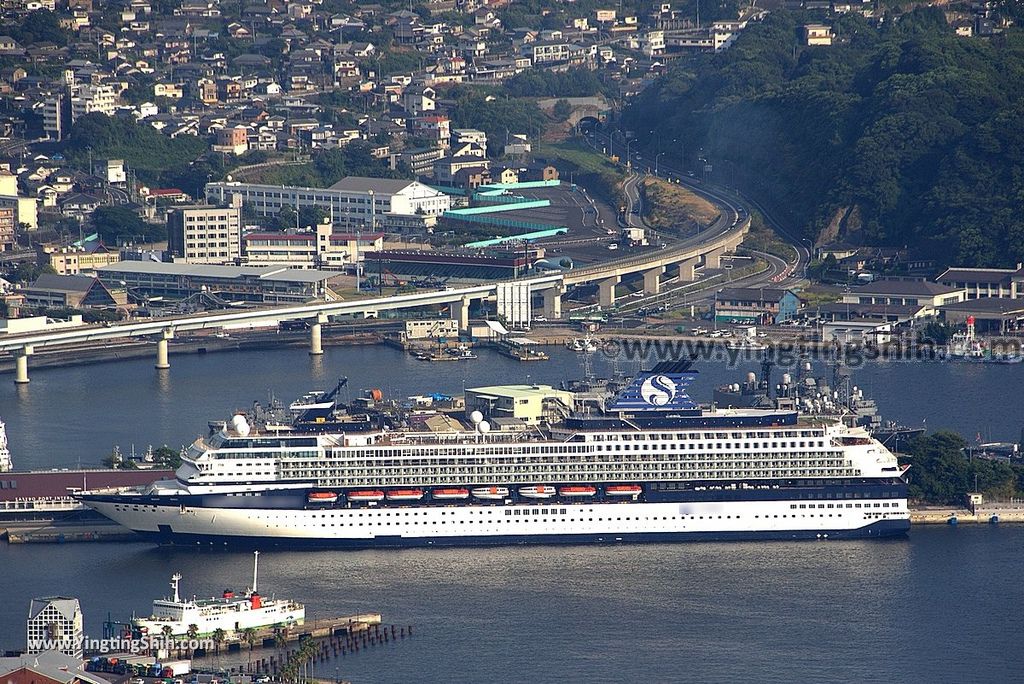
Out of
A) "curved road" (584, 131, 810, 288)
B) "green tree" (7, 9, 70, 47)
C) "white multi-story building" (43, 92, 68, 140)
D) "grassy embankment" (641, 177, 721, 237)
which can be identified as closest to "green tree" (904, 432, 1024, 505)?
"curved road" (584, 131, 810, 288)

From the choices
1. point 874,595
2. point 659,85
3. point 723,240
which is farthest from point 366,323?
point 659,85

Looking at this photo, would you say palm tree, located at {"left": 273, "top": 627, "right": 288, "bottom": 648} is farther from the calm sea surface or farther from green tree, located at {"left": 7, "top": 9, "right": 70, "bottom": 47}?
green tree, located at {"left": 7, "top": 9, "right": 70, "bottom": 47}

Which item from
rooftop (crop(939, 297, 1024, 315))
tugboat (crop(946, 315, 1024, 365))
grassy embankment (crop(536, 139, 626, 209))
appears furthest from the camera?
grassy embankment (crop(536, 139, 626, 209))

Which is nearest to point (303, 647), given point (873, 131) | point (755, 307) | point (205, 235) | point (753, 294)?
point (755, 307)

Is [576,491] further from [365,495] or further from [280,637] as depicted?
[280,637]

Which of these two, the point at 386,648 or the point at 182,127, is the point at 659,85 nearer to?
the point at 182,127
